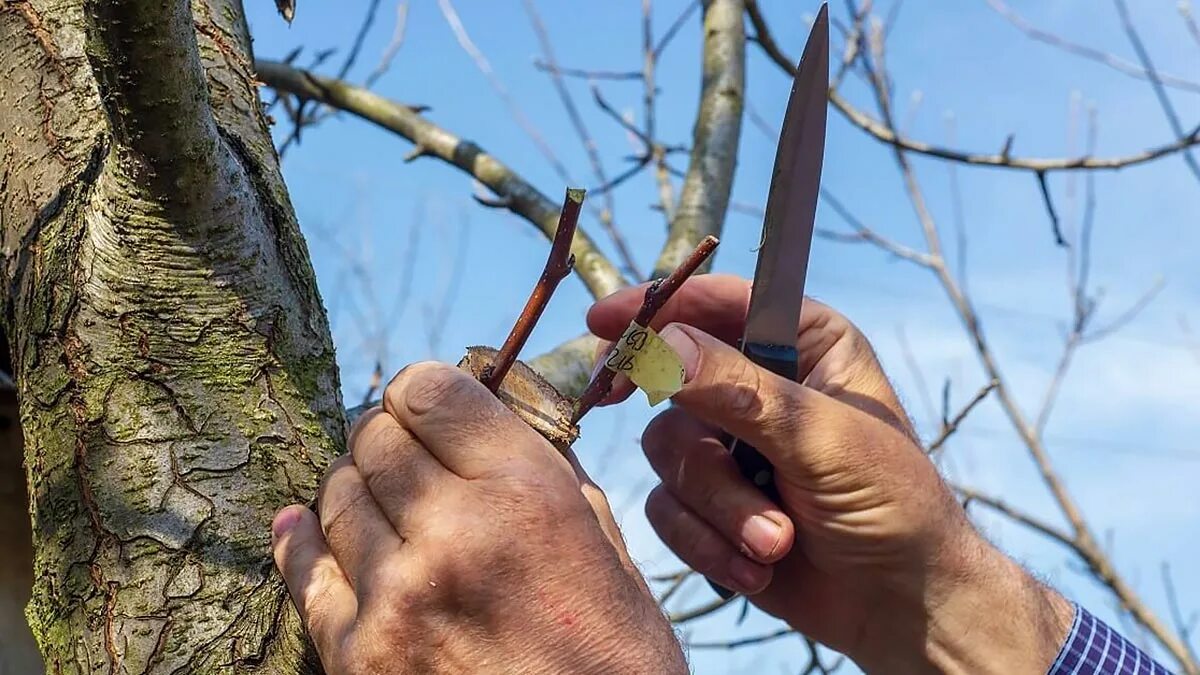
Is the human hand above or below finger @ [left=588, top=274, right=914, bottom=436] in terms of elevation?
below

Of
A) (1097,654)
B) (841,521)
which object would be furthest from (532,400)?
(1097,654)

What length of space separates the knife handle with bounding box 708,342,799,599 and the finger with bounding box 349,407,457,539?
1.87 feet

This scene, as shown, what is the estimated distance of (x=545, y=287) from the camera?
3.22ft

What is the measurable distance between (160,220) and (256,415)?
257 millimetres

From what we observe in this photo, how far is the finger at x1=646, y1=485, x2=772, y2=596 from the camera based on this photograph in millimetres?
1591

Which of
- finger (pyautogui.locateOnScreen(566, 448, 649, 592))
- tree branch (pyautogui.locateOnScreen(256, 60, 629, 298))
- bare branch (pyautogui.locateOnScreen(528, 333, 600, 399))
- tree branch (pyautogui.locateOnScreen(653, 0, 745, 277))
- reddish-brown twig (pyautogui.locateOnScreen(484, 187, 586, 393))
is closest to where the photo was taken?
reddish-brown twig (pyautogui.locateOnScreen(484, 187, 586, 393))

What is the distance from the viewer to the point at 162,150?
110 cm

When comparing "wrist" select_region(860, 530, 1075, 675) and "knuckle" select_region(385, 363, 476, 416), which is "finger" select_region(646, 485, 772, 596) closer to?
"wrist" select_region(860, 530, 1075, 675)

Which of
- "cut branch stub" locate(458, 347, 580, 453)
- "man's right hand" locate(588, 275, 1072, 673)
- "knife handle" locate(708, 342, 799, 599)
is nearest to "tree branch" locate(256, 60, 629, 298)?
"man's right hand" locate(588, 275, 1072, 673)

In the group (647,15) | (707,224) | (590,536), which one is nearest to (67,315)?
(590,536)

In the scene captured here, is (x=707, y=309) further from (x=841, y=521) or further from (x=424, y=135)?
(x=424, y=135)

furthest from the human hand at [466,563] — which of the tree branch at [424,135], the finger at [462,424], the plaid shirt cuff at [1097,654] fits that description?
the tree branch at [424,135]

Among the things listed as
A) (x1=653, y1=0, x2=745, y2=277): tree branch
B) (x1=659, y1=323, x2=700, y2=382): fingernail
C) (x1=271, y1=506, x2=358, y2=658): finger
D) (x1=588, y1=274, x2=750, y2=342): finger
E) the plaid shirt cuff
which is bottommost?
the plaid shirt cuff

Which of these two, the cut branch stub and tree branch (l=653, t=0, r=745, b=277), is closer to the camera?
the cut branch stub
